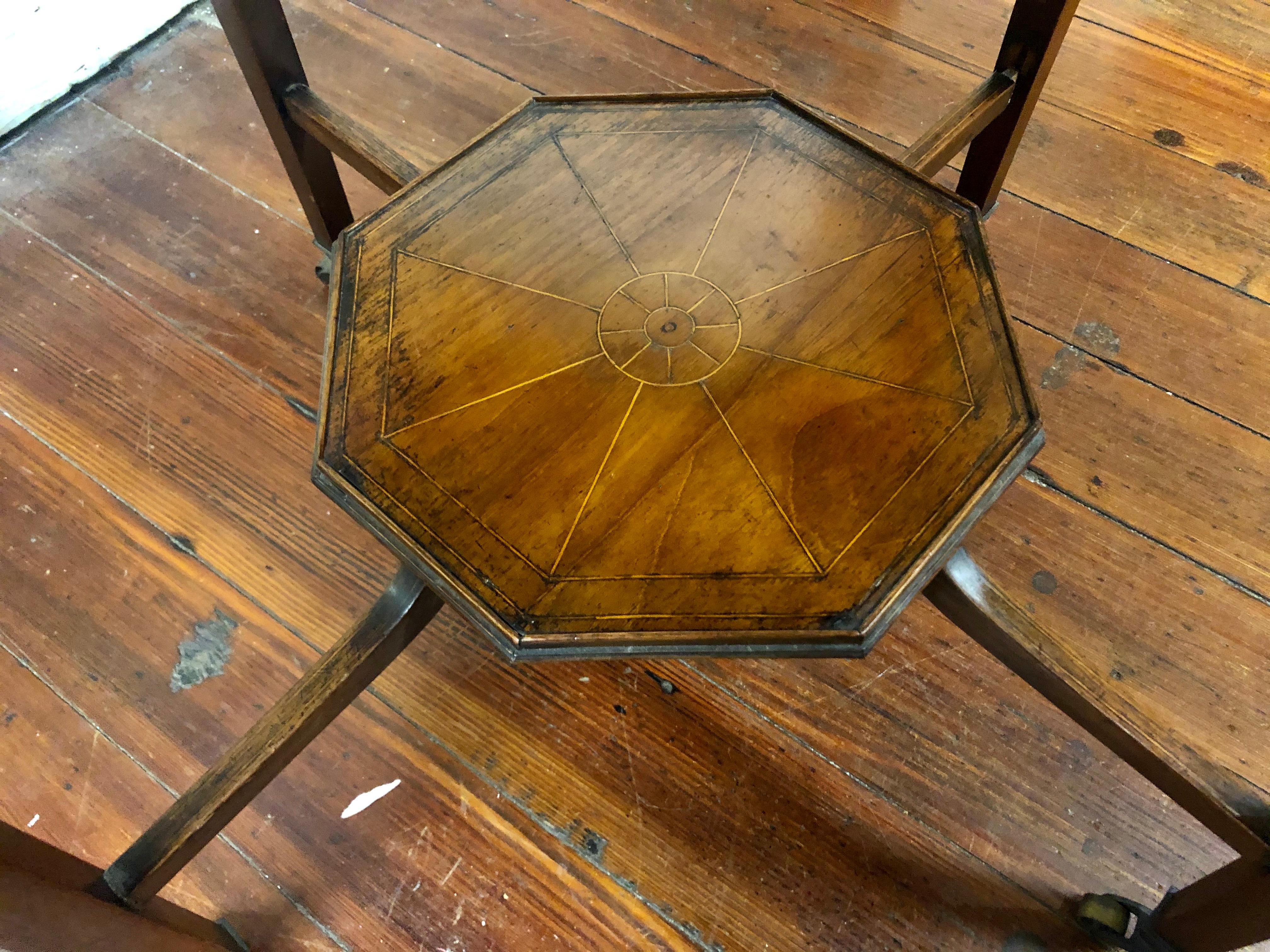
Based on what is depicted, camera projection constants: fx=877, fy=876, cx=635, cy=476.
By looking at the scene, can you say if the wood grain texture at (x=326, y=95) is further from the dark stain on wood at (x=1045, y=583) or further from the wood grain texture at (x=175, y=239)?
the dark stain on wood at (x=1045, y=583)

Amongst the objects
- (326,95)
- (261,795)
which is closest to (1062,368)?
(261,795)

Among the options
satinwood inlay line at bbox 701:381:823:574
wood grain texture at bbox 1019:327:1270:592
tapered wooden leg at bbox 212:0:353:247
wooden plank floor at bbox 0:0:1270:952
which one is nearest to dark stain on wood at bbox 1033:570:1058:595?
wooden plank floor at bbox 0:0:1270:952

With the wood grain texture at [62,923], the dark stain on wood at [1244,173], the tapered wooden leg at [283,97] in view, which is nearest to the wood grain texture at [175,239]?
the tapered wooden leg at [283,97]

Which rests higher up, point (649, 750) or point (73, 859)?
point (73, 859)

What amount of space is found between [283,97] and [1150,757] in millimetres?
1221

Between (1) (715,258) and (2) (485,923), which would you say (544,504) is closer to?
(1) (715,258)

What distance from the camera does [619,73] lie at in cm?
162

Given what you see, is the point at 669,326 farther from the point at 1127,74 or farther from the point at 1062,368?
the point at 1127,74

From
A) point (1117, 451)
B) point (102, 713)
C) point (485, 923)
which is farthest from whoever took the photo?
point (1117, 451)

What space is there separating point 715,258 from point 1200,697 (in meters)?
0.80

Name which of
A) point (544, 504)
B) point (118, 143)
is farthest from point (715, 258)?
point (118, 143)

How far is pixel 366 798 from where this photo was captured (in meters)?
1.02

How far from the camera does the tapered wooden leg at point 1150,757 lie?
0.74 m

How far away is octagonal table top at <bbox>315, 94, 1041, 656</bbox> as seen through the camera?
0.65 metres
